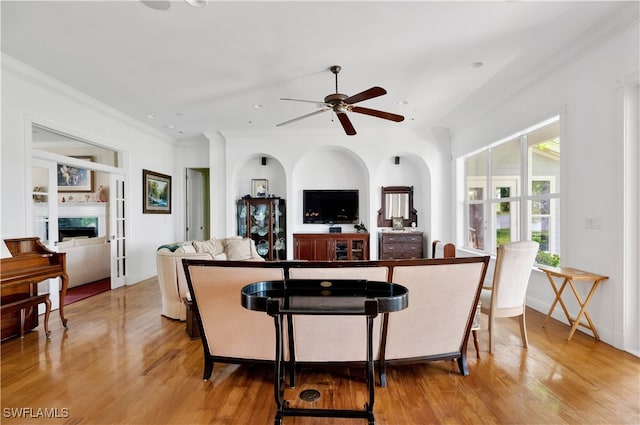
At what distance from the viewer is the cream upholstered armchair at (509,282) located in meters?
2.62

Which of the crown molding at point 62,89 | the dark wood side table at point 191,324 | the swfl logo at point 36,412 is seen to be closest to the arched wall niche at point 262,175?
the crown molding at point 62,89

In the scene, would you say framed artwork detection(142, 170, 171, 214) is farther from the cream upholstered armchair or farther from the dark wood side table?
the cream upholstered armchair

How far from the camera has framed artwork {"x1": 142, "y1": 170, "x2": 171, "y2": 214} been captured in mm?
5902

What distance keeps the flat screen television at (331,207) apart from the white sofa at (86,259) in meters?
3.75

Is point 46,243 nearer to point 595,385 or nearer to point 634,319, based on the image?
point 595,385

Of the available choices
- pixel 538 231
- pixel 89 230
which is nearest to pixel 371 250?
pixel 538 231

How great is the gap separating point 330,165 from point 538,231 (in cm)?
402

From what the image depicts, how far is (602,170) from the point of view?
2.97m

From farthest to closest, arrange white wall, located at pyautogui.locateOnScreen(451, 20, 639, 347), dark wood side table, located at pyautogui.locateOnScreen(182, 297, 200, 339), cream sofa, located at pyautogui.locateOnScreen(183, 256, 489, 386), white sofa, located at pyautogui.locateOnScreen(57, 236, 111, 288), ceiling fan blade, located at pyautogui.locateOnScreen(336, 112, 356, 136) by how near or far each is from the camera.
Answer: white sofa, located at pyautogui.locateOnScreen(57, 236, 111, 288) < ceiling fan blade, located at pyautogui.locateOnScreen(336, 112, 356, 136) < dark wood side table, located at pyautogui.locateOnScreen(182, 297, 200, 339) < white wall, located at pyautogui.locateOnScreen(451, 20, 639, 347) < cream sofa, located at pyautogui.locateOnScreen(183, 256, 489, 386)

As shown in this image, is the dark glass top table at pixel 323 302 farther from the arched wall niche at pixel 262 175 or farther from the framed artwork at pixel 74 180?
the framed artwork at pixel 74 180

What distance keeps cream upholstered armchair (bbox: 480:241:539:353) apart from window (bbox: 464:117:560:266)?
5.02ft

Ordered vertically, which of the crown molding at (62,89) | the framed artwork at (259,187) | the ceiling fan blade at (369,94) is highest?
the crown molding at (62,89)

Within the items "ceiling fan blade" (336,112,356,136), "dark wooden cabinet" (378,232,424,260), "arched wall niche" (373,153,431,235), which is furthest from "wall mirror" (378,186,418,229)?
"ceiling fan blade" (336,112,356,136)

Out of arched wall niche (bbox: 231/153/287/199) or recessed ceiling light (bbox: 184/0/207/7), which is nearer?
recessed ceiling light (bbox: 184/0/207/7)
